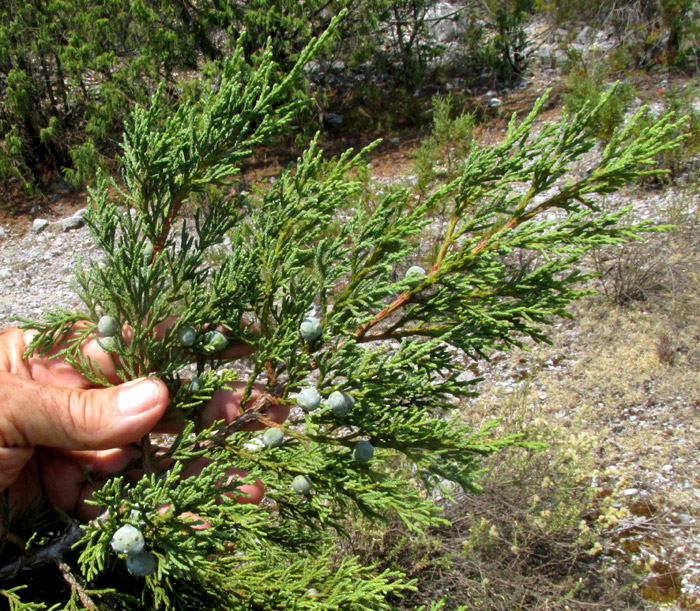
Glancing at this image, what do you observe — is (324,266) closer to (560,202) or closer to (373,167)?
(560,202)

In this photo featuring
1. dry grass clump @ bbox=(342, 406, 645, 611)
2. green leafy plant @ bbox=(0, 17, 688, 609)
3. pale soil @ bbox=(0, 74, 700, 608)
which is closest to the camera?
green leafy plant @ bbox=(0, 17, 688, 609)

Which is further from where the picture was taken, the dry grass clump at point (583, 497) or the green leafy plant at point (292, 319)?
the dry grass clump at point (583, 497)

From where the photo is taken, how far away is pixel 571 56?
820 cm

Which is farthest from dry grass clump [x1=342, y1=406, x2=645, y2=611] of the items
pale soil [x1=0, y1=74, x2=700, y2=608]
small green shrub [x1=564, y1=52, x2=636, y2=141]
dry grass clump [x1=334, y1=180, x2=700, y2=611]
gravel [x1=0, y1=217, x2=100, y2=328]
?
gravel [x1=0, y1=217, x2=100, y2=328]

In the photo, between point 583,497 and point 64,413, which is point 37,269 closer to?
point 64,413

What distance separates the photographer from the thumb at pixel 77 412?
1339mm

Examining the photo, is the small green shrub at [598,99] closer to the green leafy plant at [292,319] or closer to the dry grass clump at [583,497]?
the dry grass clump at [583,497]

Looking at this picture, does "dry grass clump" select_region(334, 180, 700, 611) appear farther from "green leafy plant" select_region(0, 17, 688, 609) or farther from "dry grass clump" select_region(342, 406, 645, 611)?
"green leafy plant" select_region(0, 17, 688, 609)

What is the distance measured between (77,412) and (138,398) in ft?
0.64

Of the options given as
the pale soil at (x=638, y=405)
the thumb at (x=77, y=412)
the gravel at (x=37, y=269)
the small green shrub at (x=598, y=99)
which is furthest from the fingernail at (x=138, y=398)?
the small green shrub at (x=598, y=99)

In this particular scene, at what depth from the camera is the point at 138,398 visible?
1331 mm

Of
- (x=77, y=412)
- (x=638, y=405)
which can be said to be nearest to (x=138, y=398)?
(x=77, y=412)

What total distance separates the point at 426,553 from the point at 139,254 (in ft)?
8.01

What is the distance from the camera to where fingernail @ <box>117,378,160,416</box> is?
1.33 meters
